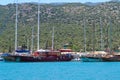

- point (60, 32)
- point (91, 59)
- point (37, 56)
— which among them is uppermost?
point (60, 32)

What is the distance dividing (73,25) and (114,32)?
26.7 meters

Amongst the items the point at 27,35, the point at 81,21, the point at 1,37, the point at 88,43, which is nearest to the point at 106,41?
the point at 88,43

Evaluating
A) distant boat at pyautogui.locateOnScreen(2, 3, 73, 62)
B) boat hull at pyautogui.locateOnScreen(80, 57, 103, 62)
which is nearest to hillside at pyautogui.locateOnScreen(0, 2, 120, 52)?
boat hull at pyautogui.locateOnScreen(80, 57, 103, 62)

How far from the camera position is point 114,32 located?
152250mm

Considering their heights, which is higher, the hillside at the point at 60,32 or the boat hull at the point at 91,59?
the hillside at the point at 60,32
